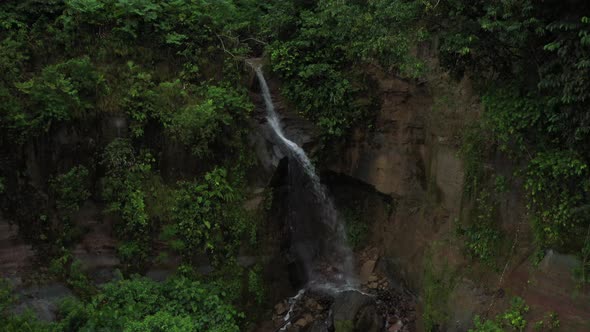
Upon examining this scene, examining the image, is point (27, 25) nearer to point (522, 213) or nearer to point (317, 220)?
point (317, 220)

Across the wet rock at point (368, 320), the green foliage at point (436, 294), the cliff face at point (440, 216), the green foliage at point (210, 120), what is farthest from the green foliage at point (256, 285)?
the green foliage at point (436, 294)

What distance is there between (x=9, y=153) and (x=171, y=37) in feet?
14.9

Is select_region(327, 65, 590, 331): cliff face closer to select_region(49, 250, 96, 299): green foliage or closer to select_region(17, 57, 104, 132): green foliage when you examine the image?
select_region(17, 57, 104, 132): green foliage

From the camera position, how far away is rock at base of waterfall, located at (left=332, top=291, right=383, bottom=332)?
962 centimetres

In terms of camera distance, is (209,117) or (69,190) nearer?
(69,190)

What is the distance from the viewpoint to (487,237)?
8656 millimetres

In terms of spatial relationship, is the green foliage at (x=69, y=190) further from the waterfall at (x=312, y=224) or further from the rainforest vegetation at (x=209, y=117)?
the waterfall at (x=312, y=224)

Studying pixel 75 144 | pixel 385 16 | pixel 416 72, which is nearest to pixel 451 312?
pixel 416 72

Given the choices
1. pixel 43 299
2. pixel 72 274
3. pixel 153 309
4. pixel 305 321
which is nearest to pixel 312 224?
pixel 305 321

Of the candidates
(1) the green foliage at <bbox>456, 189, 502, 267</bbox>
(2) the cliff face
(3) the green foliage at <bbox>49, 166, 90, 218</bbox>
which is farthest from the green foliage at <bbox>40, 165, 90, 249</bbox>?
(1) the green foliage at <bbox>456, 189, 502, 267</bbox>

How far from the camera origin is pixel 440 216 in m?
9.97

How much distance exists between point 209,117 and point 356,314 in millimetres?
5533

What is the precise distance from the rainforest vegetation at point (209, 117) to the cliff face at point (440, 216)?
0.28 m

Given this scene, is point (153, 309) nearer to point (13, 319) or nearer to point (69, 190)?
point (13, 319)
